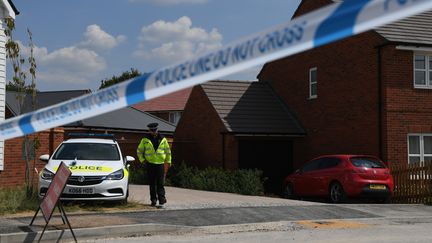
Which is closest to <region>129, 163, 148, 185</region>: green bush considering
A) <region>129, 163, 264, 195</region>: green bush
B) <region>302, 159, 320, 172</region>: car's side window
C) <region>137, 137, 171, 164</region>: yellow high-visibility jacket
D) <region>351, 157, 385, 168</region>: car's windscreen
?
<region>129, 163, 264, 195</region>: green bush

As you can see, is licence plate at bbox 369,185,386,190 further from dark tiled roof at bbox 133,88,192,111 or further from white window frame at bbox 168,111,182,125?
white window frame at bbox 168,111,182,125

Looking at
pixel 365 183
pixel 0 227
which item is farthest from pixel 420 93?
pixel 0 227

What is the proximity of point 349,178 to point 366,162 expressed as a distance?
0.81 m

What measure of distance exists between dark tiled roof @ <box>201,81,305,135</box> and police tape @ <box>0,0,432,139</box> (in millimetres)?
16966

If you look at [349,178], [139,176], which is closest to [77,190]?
[349,178]

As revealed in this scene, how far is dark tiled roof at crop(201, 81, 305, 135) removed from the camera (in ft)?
75.6

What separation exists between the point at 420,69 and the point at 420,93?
854 millimetres

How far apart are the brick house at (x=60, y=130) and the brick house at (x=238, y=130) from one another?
2.54 metres

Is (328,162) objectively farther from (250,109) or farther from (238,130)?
(250,109)

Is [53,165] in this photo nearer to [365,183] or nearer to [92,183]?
[92,183]

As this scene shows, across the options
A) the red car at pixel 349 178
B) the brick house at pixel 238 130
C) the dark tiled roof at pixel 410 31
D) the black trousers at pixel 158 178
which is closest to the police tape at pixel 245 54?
the black trousers at pixel 158 178

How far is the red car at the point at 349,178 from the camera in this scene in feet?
52.3

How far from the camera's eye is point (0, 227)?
31.0ft

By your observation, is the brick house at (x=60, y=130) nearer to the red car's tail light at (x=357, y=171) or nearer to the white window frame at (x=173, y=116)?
the red car's tail light at (x=357, y=171)
